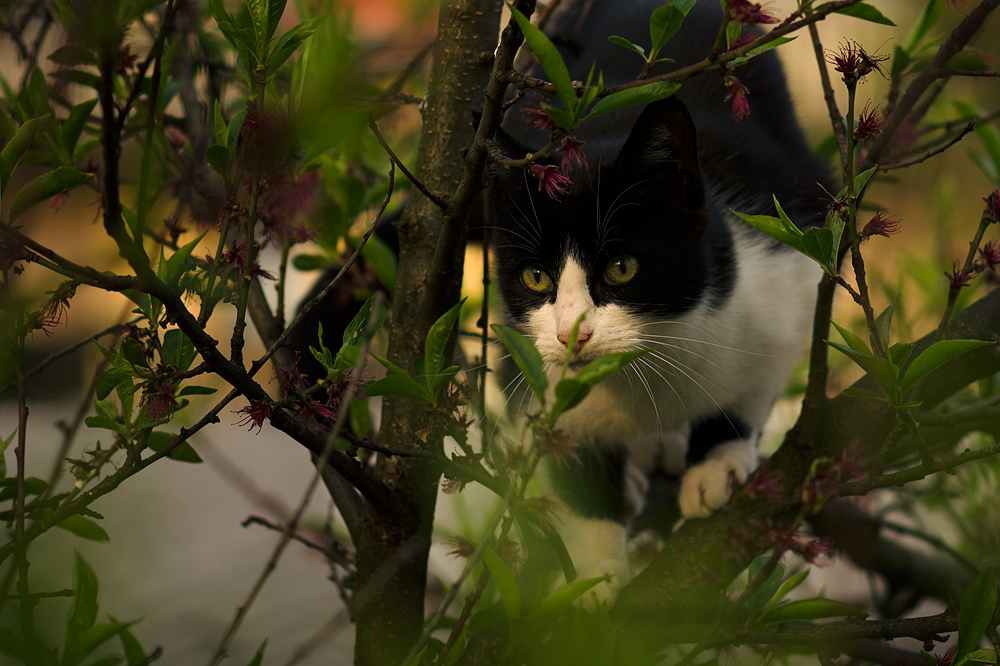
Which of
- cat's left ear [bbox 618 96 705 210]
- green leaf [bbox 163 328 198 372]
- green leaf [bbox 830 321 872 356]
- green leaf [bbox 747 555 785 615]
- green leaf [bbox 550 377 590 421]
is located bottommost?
green leaf [bbox 747 555 785 615]

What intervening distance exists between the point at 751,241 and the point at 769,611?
0.73 metres

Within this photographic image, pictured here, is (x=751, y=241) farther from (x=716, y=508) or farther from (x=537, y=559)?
(x=537, y=559)

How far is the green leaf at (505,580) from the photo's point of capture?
619 mm

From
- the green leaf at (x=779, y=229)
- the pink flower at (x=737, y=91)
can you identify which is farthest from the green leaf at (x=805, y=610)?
the pink flower at (x=737, y=91)

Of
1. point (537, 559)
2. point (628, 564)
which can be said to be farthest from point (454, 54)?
point (628, 564)

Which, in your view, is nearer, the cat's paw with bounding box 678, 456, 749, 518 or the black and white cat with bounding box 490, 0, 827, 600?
the black and white cat with bounding box 490, 0, 827, 600

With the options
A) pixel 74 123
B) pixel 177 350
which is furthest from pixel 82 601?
pixel 74 123

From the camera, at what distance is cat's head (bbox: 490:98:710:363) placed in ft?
3.32

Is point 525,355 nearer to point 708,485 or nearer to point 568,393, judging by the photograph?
point 568,393

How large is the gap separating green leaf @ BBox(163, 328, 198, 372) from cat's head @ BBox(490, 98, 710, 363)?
0.48m

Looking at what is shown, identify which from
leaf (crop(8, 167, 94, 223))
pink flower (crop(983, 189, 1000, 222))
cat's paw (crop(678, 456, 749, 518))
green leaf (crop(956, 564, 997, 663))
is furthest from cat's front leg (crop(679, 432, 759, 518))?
leaf (crop(8, 167, 94, 223))

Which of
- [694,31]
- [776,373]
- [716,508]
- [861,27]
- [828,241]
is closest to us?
[828,241]

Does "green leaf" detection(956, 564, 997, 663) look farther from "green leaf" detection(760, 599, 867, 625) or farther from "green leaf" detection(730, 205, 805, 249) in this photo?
"green leaf" detection(730, 205, 805, 249)

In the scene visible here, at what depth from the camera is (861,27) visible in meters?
2.23
